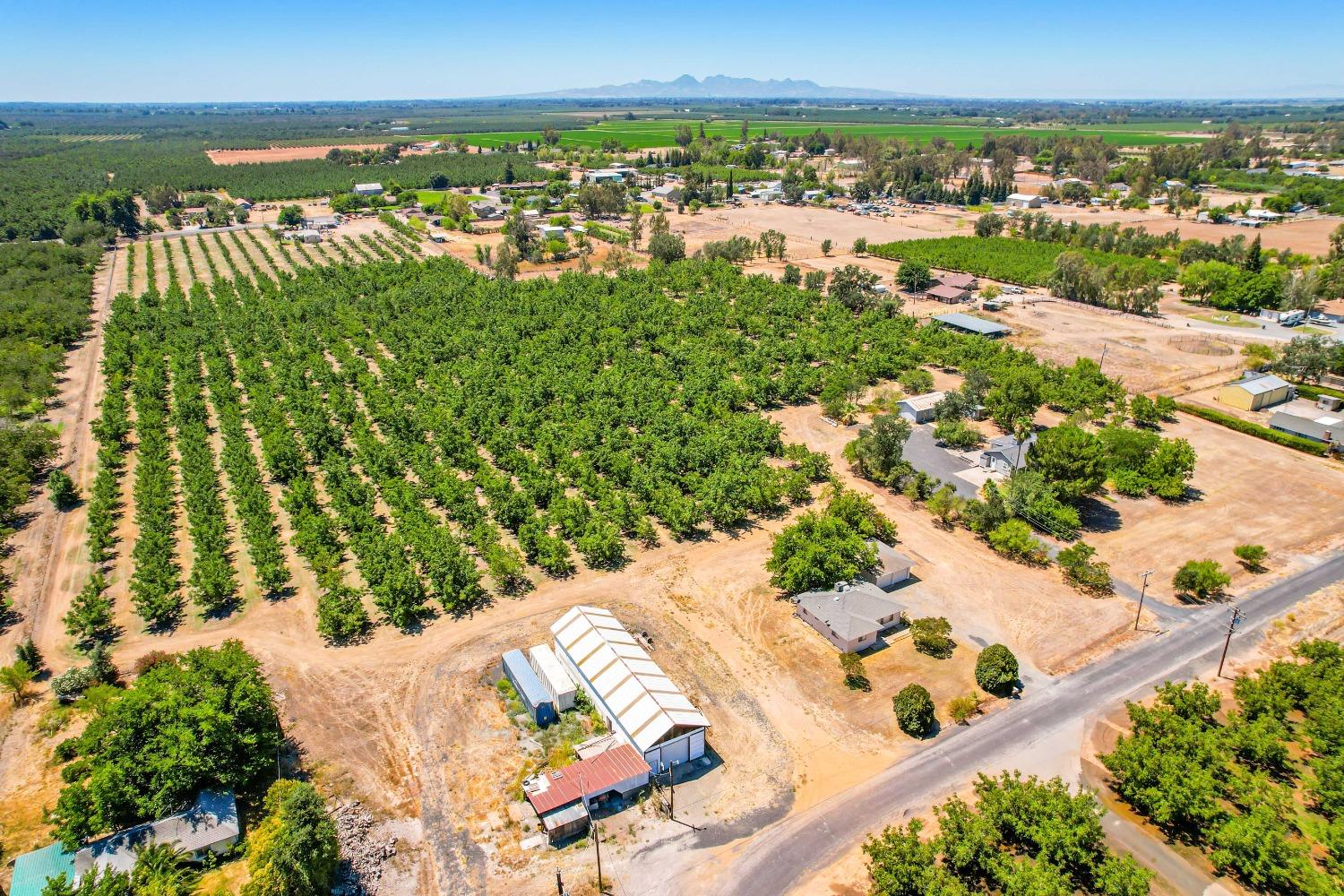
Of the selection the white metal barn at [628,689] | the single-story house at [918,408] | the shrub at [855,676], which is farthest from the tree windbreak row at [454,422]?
the shrub at [855,676]

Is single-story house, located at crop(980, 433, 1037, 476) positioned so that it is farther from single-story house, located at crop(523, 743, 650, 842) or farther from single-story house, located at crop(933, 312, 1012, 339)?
single-story house, located at crop(523, 743, 650, 842)

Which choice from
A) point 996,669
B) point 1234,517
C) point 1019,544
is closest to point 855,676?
point 996,669

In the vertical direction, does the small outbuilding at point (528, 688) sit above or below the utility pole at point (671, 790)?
above

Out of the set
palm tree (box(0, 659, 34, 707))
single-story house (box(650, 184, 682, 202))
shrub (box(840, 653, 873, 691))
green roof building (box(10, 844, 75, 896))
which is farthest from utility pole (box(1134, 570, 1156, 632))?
single-story house (box(650, 184, 682, 202))

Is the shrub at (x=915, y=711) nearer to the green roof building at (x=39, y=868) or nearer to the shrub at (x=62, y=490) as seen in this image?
the green roof building at (x=39, y=868)

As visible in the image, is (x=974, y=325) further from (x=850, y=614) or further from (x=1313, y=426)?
(x=850, y=614)

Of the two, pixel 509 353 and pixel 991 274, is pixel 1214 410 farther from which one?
pixel 509 353
